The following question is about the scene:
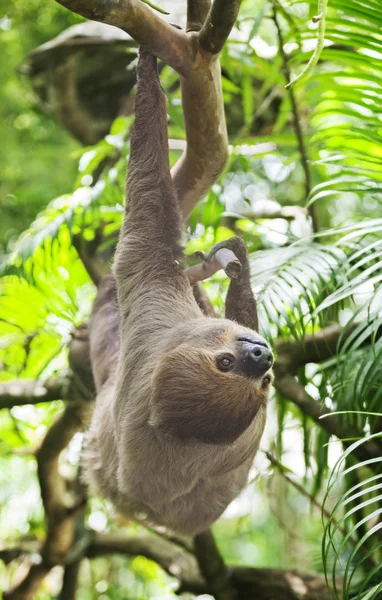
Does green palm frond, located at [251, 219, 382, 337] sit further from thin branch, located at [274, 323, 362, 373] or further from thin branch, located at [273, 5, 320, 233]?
thin branch, located at [273, 5, 320, 233]

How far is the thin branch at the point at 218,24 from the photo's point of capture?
8.13 feet

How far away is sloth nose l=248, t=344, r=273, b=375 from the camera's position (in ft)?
10.00

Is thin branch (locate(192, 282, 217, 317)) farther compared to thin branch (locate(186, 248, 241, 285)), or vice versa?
thin branch (locate(192, 282, 217, 317))

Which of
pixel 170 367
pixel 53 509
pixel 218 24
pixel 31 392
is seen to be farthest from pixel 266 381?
pixel 53 509

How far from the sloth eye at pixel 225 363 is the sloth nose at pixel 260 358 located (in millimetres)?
126

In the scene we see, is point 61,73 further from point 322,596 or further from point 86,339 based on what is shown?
point 322,596

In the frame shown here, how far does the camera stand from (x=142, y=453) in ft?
11.2

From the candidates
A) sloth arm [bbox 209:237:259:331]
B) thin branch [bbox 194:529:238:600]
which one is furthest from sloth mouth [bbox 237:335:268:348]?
thin branch [bbox 194:529:238:600]

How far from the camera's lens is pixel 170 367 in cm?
318

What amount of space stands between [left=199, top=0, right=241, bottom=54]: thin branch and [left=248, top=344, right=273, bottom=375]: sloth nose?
128 centimetres

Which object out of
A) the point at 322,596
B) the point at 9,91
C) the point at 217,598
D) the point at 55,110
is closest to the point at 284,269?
the point at 322,596

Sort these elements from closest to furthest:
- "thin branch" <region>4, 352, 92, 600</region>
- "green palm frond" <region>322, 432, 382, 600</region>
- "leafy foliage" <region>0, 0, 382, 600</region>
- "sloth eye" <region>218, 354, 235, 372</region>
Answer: "green palm frond" <region>322, 432, 382, 600</region>, "sloth eye" <region>218, 354, 235, 372</region>, "leafy foliage" <region>0, 0, 382, 600</region>, "thin branch" <region>4, 352, 92, 600</region>

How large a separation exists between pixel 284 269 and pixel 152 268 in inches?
29.8

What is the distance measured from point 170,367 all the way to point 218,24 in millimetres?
1512
